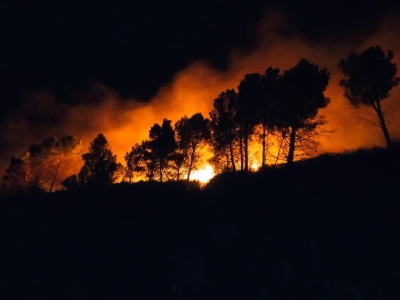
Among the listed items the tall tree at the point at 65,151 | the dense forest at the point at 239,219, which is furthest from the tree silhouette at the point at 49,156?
the dense forest at the point at 239,219

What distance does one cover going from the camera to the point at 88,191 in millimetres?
36906

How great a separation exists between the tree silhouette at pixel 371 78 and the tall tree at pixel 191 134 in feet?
52.8

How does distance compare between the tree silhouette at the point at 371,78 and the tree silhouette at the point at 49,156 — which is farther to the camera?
the tree silhouette at the point at 49,156

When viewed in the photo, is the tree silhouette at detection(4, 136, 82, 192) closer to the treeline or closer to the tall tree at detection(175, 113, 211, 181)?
the treeline

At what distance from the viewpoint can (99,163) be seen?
48188mm

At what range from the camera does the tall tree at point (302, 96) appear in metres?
32.1

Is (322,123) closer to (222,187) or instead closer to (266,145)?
(266,145)

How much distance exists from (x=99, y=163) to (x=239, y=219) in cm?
2729

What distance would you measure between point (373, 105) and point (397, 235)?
16092 millimetres

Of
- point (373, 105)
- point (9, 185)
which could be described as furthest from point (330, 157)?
point (9, 185)

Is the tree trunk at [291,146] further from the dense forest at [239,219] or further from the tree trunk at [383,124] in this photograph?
the tree trunk at [383,124]

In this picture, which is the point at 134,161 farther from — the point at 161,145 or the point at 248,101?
the point at 248,101

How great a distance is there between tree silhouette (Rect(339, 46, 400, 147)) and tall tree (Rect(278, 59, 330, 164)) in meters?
3.08

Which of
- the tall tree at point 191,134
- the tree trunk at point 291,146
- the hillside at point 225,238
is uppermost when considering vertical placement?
the tall tree at point 191,134
